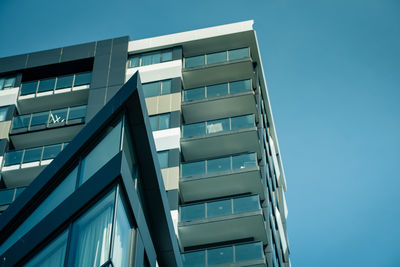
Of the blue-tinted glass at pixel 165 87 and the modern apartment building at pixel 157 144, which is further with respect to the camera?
the blue-tinted glass at pixel 165 87

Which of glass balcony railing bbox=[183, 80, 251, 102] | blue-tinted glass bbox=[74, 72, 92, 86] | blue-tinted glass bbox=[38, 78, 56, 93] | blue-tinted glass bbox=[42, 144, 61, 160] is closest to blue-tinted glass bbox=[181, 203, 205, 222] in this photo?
glass balcony railing bbox=[183, 80, 251, 102]

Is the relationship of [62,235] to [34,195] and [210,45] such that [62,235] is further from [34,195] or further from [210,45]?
[210,45]

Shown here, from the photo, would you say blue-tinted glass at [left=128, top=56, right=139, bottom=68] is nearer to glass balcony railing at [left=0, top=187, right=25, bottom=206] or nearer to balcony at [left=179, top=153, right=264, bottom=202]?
balcony at [left=179, top=153, right=264, bottom=202]

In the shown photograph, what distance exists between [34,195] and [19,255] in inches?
65.6

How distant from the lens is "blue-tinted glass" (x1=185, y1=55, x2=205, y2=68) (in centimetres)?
4097

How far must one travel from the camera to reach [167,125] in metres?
37.2

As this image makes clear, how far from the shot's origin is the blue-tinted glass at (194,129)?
3706 cm

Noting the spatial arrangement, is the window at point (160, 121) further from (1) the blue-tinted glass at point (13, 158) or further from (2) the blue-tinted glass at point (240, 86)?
(1) the blue-tinted glass at point (13, 158)

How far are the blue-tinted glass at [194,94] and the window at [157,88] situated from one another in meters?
1.04

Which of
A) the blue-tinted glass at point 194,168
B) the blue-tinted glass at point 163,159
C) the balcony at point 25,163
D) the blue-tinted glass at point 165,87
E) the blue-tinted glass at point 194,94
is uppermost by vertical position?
the blue-tinted glass at point 165,87

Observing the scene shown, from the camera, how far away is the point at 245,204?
3341cm

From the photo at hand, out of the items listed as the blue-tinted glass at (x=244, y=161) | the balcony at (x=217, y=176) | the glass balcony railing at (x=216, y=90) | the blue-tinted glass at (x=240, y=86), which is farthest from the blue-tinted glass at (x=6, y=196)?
the blue-tinted glass at (x=240, y=86)

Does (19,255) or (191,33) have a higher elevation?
(191,33)

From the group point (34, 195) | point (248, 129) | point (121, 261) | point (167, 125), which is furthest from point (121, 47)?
point (121, 261)
